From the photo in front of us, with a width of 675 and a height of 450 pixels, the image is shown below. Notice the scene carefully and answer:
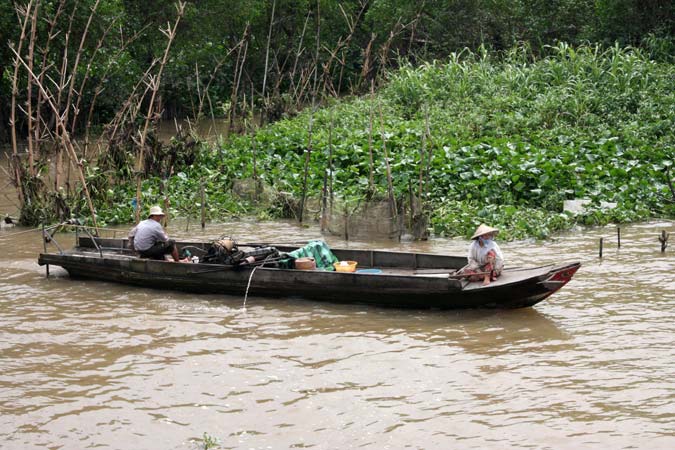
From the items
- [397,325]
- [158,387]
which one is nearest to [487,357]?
[397,325]

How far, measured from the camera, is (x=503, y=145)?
14.3m

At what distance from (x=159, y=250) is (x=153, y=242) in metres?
0.12

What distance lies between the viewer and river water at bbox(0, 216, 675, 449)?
20.7 feet

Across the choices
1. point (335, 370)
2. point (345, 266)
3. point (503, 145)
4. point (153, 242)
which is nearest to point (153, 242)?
point (153, 242)

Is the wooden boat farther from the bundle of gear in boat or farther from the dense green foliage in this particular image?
the dense green foliage

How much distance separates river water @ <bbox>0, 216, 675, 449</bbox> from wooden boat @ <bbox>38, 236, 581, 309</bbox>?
137 millimetres

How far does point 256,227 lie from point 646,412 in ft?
26.8

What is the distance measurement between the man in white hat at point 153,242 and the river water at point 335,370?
452mm

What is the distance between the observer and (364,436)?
20.4 ft

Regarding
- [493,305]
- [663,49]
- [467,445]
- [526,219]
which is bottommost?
[467,445]

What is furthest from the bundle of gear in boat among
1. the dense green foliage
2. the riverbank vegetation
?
the dense green foliage

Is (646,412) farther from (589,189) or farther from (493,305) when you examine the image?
(589,189)

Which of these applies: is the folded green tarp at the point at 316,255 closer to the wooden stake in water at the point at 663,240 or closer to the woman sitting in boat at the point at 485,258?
the woman sitting in boat at the point at 485,258

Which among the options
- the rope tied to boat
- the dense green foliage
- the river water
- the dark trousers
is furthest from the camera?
the dense green foliage
